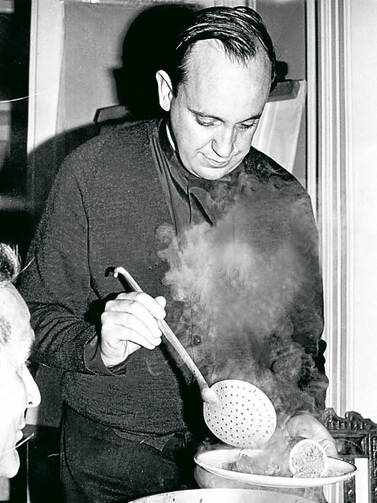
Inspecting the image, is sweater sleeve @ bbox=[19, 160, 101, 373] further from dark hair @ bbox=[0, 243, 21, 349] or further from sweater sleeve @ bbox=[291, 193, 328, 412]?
sweater sleeve @ bbox=[291, 193, 328, 412]

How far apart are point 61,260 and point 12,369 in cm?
34

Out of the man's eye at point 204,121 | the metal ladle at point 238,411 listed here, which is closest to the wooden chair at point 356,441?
the metal ladle at point 238,411

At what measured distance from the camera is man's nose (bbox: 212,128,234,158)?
54.2 inches

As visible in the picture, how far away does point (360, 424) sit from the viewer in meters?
1.66

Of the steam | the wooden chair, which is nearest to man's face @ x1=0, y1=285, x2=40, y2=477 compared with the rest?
the steam

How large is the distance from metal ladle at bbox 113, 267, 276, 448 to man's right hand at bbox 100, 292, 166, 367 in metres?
0.08

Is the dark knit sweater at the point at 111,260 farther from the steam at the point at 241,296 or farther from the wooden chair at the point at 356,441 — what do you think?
the wooden chair at the point at 356,441

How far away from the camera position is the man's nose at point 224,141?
1378mm

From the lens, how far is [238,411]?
1.26 meters

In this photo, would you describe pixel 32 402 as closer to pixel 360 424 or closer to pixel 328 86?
pixel 360 424

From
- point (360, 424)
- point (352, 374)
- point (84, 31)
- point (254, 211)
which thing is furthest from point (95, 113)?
point (360, 424)

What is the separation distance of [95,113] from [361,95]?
3.20 ft

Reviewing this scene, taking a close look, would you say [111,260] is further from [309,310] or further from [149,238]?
[309,310]

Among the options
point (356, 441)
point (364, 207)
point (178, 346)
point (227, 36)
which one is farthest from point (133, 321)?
point (364, 207)
